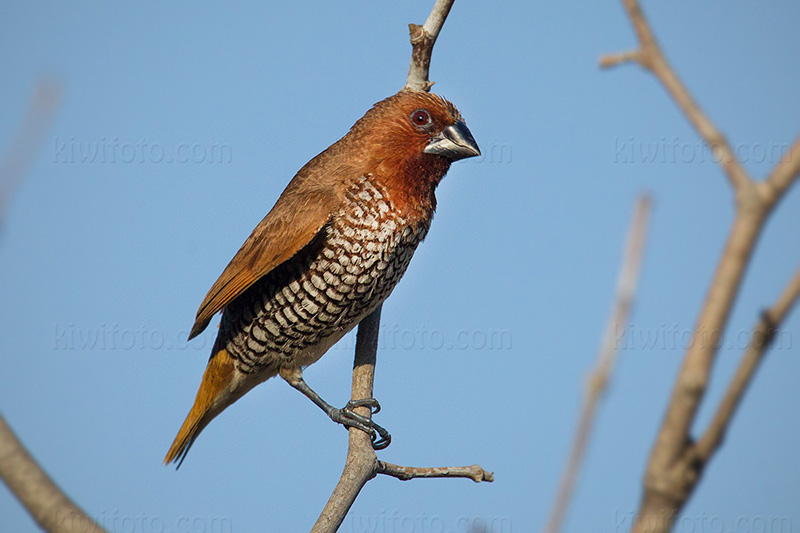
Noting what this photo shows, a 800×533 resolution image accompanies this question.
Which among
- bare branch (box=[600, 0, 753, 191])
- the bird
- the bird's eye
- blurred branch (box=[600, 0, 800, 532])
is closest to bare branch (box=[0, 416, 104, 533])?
blurred branch (box=[600, 0, 800, 532])

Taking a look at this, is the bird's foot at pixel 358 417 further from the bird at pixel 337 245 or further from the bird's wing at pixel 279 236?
the bird's wing at pixel 279 236

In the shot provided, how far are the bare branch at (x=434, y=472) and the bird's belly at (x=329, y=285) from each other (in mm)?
1089

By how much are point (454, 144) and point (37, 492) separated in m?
4.08

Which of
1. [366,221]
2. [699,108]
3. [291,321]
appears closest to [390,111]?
[366,221]

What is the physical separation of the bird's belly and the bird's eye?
21.8 inches

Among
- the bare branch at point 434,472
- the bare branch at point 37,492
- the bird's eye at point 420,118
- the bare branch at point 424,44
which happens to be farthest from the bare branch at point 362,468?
the bare branch at point 37,492

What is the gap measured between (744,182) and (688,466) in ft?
1.25

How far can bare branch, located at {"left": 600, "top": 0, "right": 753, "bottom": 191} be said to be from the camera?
3.49 feet

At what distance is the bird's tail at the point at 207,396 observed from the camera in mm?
5422

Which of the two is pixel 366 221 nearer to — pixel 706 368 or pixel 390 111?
pixel 390 111

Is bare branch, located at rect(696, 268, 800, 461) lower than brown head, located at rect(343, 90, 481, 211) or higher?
Result: lower

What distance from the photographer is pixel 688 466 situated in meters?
1.05

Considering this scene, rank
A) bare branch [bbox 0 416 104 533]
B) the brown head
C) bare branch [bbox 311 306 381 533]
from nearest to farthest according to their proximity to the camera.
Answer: bare branch [bbox 0 416 104 533] → bare branch [bbox 311 306 381 533] → the brown head

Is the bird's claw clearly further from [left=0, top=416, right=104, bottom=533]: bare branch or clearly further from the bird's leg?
[left=0, top=416, right=104, bottom=533]: bare branch
